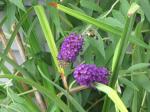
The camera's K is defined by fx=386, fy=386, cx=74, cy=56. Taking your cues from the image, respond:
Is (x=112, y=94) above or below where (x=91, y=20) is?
below

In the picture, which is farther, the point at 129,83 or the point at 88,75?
the point at 129,83

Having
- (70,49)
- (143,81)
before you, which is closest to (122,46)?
(70,49)

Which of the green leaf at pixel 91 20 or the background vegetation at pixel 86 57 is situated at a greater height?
the green leaf at pixel 91 20

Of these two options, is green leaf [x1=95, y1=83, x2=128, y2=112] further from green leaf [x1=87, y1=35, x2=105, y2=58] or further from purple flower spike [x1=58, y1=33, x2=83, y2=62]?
green leaf [x1=87, y1=35, x2=105, y2=58]

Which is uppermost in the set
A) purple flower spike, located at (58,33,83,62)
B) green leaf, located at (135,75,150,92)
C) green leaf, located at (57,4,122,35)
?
green leaf, located at (57,4,122,35)

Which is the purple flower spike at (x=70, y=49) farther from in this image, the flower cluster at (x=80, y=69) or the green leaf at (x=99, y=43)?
the green leaf at (x=99, y=43)

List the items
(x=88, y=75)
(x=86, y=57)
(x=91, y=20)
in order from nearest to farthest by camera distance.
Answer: (x=88, y=75) < (x=91, y=20) < (x=86, y=57)

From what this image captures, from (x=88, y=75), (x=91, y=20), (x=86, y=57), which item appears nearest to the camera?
(x=88, y=75)

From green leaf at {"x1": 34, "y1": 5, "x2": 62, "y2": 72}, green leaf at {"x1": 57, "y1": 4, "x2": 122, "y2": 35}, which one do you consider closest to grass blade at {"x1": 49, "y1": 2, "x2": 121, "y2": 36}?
green leaf at {"x1": 57, "y1": 4, "x2": 122, "y2": 35}

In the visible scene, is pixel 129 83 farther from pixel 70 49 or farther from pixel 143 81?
pixel 70 49

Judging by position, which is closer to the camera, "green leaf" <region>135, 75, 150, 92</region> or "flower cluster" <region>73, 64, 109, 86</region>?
"flower cluster" <region>73, 64, 109, 86</region>

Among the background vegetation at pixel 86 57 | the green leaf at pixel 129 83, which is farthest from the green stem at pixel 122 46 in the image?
the green leaf at pixel 129 83
